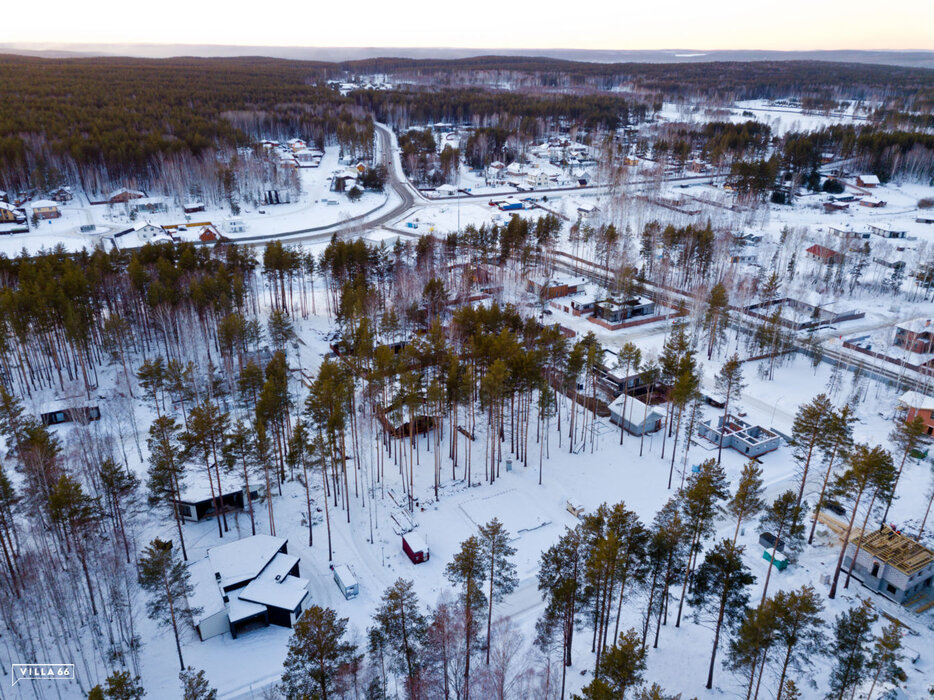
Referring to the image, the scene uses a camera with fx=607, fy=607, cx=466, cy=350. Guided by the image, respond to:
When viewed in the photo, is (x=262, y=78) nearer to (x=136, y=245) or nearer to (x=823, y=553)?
(x=136, y=245)

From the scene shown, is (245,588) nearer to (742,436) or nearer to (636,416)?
(636,416)

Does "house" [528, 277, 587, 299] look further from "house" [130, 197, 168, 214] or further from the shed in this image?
"house" [130, 197, 168, 214]

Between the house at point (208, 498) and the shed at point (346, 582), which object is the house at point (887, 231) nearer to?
the shed at point (346, 582)

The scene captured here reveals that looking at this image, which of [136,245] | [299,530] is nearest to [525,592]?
[299,530]

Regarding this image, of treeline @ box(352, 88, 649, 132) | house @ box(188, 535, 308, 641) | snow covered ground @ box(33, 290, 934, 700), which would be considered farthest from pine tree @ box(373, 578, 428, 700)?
treeline @ box(352, 88, 649, 132)

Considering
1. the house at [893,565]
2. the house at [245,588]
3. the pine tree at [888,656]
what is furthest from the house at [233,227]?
the pine tree at [888,656]

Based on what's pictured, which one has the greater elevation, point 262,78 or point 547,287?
point 262,78
